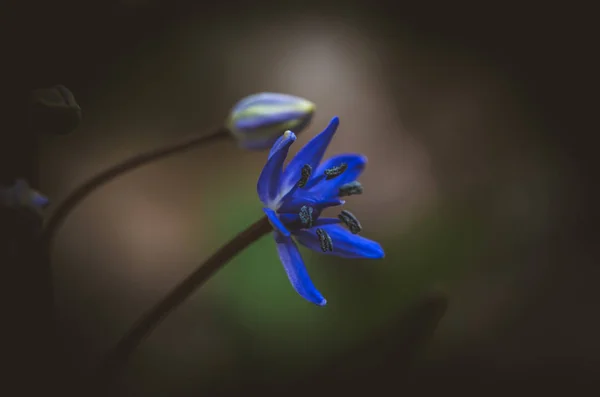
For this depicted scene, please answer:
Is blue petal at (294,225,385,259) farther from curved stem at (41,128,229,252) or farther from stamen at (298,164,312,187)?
curved stem at (41,128,229,252)

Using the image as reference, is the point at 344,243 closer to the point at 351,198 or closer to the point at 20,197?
the point at 20,197

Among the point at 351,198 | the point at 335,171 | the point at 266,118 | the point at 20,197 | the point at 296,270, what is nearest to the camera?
the point at 20,197

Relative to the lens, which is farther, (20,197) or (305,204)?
(305,204)

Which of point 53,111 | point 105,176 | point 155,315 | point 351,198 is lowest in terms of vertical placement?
point 351,198

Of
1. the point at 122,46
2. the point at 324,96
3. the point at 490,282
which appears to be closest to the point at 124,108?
the point at 122,46

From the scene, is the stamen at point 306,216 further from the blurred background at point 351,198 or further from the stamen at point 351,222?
the blurred background at point 351,198

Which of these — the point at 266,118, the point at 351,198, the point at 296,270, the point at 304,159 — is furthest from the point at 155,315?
the point at 351,198

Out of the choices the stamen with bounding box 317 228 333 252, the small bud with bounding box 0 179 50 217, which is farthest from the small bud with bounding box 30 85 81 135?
the stamen with bounding box 317 228 333 252

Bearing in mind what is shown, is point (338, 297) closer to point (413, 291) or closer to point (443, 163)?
point (413, 291)
